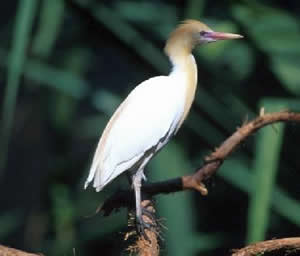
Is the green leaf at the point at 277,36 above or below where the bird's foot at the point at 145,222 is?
above

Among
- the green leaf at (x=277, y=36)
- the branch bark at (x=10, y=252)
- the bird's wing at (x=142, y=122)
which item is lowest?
the branch bark at (x=10, y=252)

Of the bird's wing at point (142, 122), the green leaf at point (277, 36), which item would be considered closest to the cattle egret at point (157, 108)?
the bird's wing at point (142, 122)

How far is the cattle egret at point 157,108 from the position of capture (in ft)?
5.66

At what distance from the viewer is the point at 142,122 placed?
178 cm

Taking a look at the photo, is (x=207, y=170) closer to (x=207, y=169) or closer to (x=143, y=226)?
(x=207, y=169)

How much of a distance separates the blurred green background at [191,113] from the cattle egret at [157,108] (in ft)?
0.71

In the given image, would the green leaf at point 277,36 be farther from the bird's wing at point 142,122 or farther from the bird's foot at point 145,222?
the bird's foot at point 145,222

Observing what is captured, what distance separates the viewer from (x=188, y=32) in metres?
1.75

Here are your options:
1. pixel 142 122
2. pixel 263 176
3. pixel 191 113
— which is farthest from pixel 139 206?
pixel 191 113

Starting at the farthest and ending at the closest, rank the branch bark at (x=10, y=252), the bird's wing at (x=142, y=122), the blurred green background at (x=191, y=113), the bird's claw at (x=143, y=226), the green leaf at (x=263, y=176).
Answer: the blurred green background at (x=191, y=113), the green leaf at (x=263, y=176), the bird's wing at (x=142, y=122), the bird's claw at (x=143, y=226), the branch bark at (x=10, y=252)

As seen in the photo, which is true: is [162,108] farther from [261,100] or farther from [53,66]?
[53,66]

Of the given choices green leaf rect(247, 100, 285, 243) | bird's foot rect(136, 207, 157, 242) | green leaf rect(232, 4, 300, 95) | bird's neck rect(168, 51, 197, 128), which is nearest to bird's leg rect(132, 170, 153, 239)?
bird's foot rect(136, 207, 157, 242)

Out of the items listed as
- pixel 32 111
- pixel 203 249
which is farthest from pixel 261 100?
pixel 32 111

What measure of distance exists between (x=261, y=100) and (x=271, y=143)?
0.68ft
